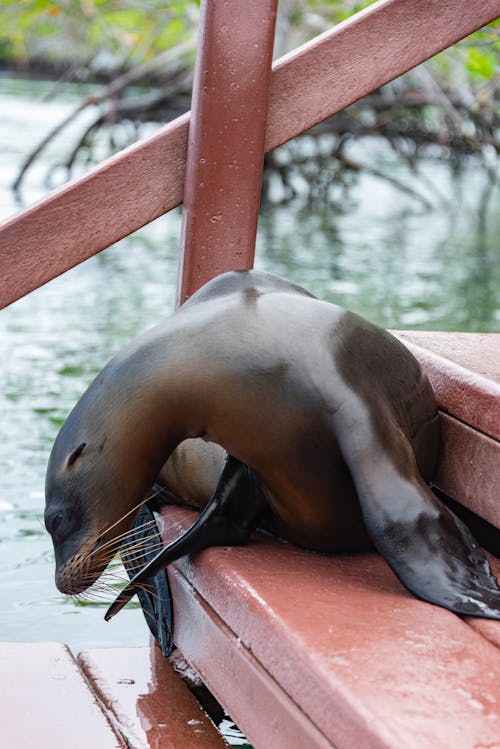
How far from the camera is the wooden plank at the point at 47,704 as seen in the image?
2.25 m

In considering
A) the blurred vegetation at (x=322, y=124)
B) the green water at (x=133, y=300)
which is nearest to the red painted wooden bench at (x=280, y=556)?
the green water at (x=133, y=300)

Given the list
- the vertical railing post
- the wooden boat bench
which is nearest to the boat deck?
the wooden boat bench

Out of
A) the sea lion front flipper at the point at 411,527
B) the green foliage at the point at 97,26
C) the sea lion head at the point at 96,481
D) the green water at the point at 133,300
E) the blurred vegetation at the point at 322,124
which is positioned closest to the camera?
the sea lion front flipper at the point at 411,527

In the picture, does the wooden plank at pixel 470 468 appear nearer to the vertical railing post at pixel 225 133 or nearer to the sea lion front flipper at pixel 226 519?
the sea lion front flipper at pixel 226 519

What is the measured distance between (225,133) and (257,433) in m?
0.97

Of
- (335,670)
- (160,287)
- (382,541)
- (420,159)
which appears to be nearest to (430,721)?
(335,670)

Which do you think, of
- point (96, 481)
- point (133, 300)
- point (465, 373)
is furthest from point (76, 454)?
point (133, 300)

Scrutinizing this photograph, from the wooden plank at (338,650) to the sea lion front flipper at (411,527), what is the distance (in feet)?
0.17

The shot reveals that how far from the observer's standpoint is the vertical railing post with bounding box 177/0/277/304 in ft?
9.48

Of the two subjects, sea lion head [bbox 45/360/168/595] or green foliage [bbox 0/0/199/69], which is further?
green foliage [bbox 0/0/199/69]

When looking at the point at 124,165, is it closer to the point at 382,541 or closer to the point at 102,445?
the point at 102,445

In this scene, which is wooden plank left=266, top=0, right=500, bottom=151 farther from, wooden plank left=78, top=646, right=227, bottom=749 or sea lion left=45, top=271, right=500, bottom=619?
wooden plank left=78, top=646, right=227, bottom=749

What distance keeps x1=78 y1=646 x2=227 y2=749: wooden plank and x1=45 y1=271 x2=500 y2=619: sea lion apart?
287 mm

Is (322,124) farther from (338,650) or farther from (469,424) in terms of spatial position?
(338,650)
